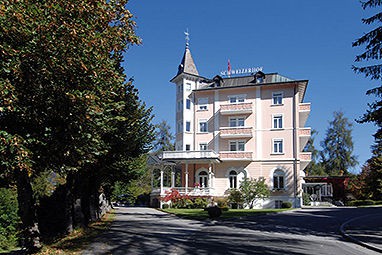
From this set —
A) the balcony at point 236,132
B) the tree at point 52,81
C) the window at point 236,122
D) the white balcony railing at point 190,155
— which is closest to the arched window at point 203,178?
the white balcony railing at point 190,155

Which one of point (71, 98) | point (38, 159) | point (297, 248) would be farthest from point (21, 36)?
point (297, 248)

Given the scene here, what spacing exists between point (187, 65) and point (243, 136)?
12340 mm

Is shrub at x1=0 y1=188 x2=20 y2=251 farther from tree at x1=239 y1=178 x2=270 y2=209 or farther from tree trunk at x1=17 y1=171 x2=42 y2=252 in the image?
tree at x1=239 y1=178 x2=270 y2=209

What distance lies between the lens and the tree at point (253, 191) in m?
38.6

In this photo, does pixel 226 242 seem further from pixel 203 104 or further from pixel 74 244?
pixel 203 104

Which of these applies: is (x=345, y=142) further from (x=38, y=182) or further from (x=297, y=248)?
(x=297, y=248)

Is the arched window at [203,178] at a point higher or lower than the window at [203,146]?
lower

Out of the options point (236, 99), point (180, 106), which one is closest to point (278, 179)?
point (236, 99)

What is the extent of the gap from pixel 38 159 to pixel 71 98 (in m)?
2.44

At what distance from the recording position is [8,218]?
2023 cm

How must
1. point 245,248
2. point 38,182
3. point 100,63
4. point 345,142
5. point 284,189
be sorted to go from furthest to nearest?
point 345,142
point 284,189
point 38,182
point 245,248
point 100,63

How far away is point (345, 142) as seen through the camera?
7088 centimetres

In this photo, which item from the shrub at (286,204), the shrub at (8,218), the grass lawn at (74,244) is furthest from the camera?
the shrub at (286,204)

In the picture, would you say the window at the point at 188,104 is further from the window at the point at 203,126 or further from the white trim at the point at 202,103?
the window at the point at 203,126
